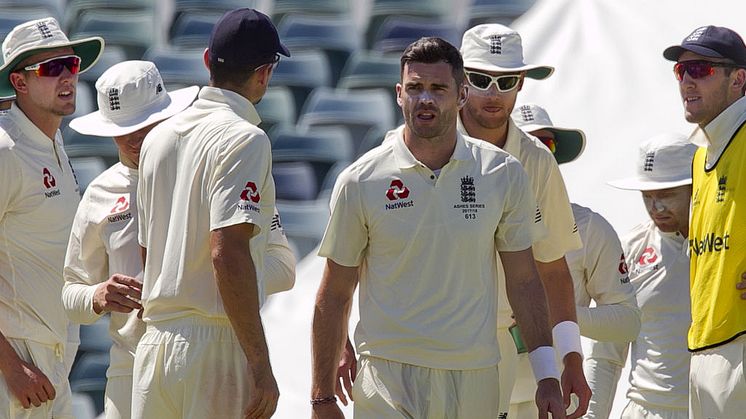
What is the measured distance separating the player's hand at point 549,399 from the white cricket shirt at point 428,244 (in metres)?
0.14

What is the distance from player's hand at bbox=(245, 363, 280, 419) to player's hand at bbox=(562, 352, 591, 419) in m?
1.07

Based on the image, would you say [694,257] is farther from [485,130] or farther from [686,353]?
[686,353]

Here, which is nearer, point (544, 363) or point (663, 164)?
point (544, 363)

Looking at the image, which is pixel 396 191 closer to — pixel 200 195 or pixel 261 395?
pixel 200 195

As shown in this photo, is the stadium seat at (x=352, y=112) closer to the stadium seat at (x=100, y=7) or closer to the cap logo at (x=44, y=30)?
the stadium seat at (x=100, y=7)

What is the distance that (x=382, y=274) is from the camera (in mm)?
3926

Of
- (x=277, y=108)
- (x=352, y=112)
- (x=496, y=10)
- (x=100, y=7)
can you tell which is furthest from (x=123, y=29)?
(x=496, y=10)

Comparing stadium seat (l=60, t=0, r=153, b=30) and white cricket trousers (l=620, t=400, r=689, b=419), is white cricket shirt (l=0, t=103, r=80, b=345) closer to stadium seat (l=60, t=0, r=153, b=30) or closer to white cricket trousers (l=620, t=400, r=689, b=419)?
white cricket trousers (l=620, t=400, r=689, b=419)

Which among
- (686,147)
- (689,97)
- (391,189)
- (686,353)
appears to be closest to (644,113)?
(686,147)

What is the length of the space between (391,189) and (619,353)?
7.98 feet

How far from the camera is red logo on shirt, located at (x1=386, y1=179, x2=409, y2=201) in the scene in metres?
3.90

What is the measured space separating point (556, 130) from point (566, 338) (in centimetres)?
142

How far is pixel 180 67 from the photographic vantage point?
838 centimetres

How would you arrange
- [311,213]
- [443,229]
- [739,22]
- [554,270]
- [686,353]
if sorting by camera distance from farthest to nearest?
[311,213] → [739,22] → [686,353] → [554,270] → [443,229]
